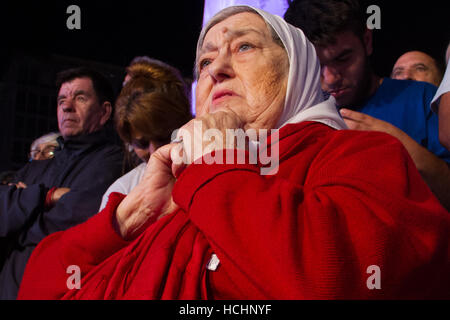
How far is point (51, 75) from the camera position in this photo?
444 cm

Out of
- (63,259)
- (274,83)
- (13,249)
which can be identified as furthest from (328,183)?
(13,249)

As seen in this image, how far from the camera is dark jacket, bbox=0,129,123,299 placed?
2.09 m

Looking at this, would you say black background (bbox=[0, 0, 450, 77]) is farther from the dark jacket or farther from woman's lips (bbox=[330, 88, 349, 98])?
woman's lips (bbox=[330, 88, 349, 98])

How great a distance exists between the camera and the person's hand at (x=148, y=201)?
48.8 inches

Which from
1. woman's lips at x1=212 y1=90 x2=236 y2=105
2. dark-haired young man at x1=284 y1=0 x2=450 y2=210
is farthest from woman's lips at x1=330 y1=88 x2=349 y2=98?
woman's lips at x1=212 y1=90 x2=236 y2=105

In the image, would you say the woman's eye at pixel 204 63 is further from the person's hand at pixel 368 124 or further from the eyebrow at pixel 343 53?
the eyebrow at pixel 343 53

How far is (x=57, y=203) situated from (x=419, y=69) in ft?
7.12

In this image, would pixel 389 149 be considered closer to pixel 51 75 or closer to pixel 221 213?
pixel 221 213

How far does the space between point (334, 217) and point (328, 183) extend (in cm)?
11

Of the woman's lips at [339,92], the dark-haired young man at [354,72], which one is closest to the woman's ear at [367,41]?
the dark-haired young man at [354,72]

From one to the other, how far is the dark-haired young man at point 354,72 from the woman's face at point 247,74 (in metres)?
0.58

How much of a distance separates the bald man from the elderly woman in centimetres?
166

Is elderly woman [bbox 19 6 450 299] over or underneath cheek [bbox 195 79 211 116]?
underneath

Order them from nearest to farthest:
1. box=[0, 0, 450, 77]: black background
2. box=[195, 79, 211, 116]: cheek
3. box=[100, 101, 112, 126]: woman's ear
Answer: box=[195, 79, 211, 116]: cheek, box=[100, 101, 112, 126]: woman's ear, box=[0, 0, 450, 77]: black background
